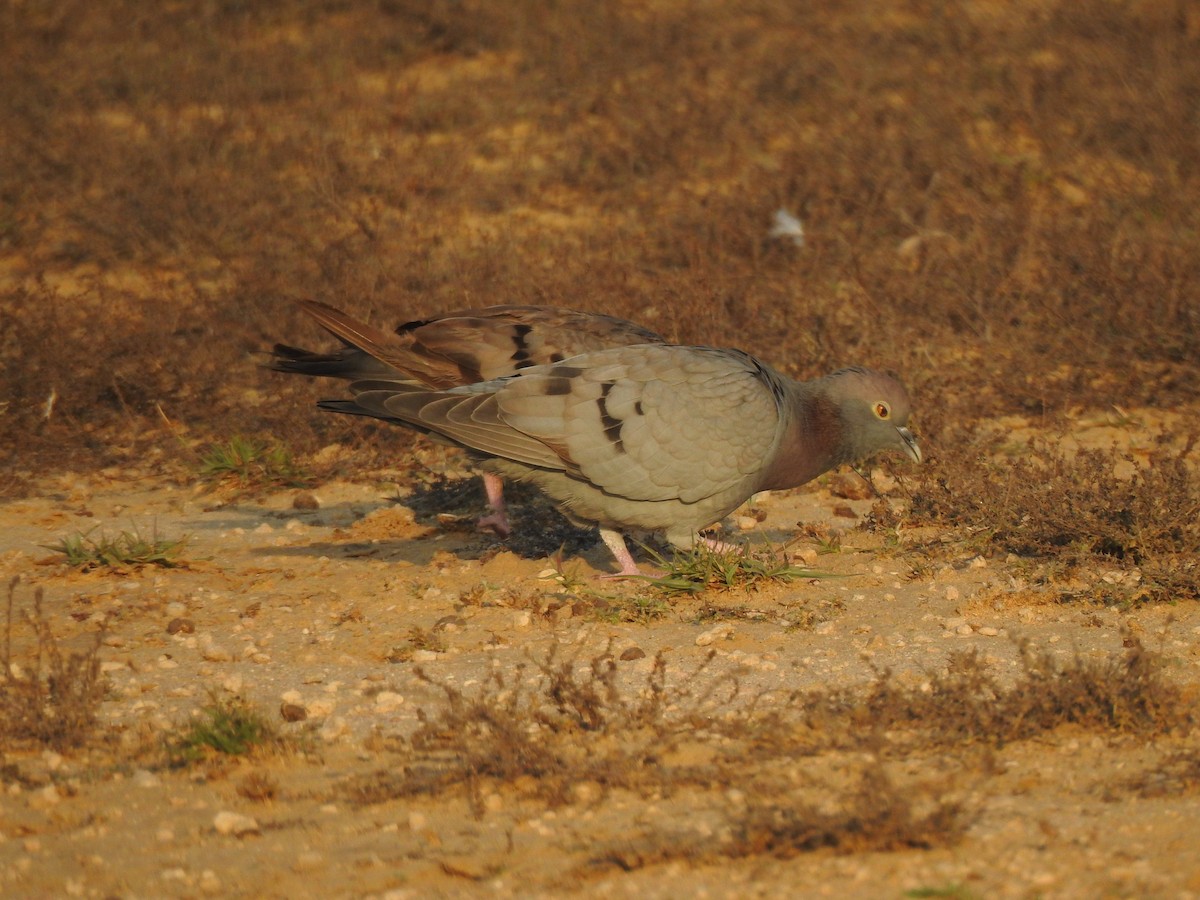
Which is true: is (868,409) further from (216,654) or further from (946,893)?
(946,893)

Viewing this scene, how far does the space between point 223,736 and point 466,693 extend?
84 cm

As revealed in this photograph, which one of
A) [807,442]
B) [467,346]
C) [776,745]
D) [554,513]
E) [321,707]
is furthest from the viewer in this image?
[554,513]

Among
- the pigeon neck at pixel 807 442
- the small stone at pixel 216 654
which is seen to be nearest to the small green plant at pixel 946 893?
the pigeon neck at pixel 807 442

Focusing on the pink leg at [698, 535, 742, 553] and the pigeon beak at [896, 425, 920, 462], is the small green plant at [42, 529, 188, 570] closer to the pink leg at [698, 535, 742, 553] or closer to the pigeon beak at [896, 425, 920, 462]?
the pink leg at [698, 535, 742, 553]

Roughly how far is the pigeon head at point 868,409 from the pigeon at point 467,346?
0.91m

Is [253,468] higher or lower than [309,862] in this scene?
lower

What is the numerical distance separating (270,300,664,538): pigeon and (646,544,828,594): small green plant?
113 centimetres

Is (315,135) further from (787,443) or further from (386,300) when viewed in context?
(787,443)

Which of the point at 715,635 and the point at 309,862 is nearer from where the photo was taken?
the point at 309,862

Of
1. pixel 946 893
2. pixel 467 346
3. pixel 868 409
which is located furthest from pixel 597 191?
pixel 946 893

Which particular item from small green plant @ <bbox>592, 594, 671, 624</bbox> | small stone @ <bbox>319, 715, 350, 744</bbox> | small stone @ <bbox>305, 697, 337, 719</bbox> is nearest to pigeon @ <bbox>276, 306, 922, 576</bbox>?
small green plant @ <bbox>592, 594, 671, 624</bbox>

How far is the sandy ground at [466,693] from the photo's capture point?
3406mm

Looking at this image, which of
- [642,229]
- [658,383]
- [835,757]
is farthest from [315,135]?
[835,757]

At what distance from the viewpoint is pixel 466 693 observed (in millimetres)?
4605
